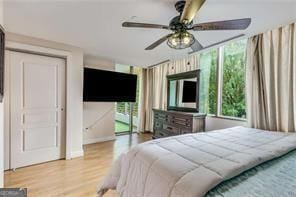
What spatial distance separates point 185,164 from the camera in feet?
3.95

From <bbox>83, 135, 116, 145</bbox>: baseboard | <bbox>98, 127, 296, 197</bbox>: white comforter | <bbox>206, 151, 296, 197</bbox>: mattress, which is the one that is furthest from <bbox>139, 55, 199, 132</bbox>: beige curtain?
<bbox>206, 151, 296, 197</bbox>: mattress

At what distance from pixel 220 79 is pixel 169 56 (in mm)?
1280

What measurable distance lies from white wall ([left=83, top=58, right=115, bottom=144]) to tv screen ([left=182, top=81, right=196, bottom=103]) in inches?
77.9

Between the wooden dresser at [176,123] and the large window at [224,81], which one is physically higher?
the large window at [224,81]

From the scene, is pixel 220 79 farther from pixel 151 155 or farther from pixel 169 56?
pixel 151 155

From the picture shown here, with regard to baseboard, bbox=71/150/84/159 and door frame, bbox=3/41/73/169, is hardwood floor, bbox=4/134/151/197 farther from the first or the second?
door frame, bbox=3/41/73/169

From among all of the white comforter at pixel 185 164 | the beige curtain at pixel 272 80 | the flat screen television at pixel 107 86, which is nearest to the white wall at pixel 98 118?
the flat screen television at pixel 107 86

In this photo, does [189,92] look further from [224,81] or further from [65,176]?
[65,176]

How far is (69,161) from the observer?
3.28m

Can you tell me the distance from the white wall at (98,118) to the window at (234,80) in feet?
9.37

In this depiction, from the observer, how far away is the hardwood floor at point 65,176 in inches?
89.7

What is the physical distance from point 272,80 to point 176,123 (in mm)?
1990

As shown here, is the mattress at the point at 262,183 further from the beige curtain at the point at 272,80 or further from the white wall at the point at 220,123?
the white wall at the point at 220,123

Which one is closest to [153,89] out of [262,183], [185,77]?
[185,77]
